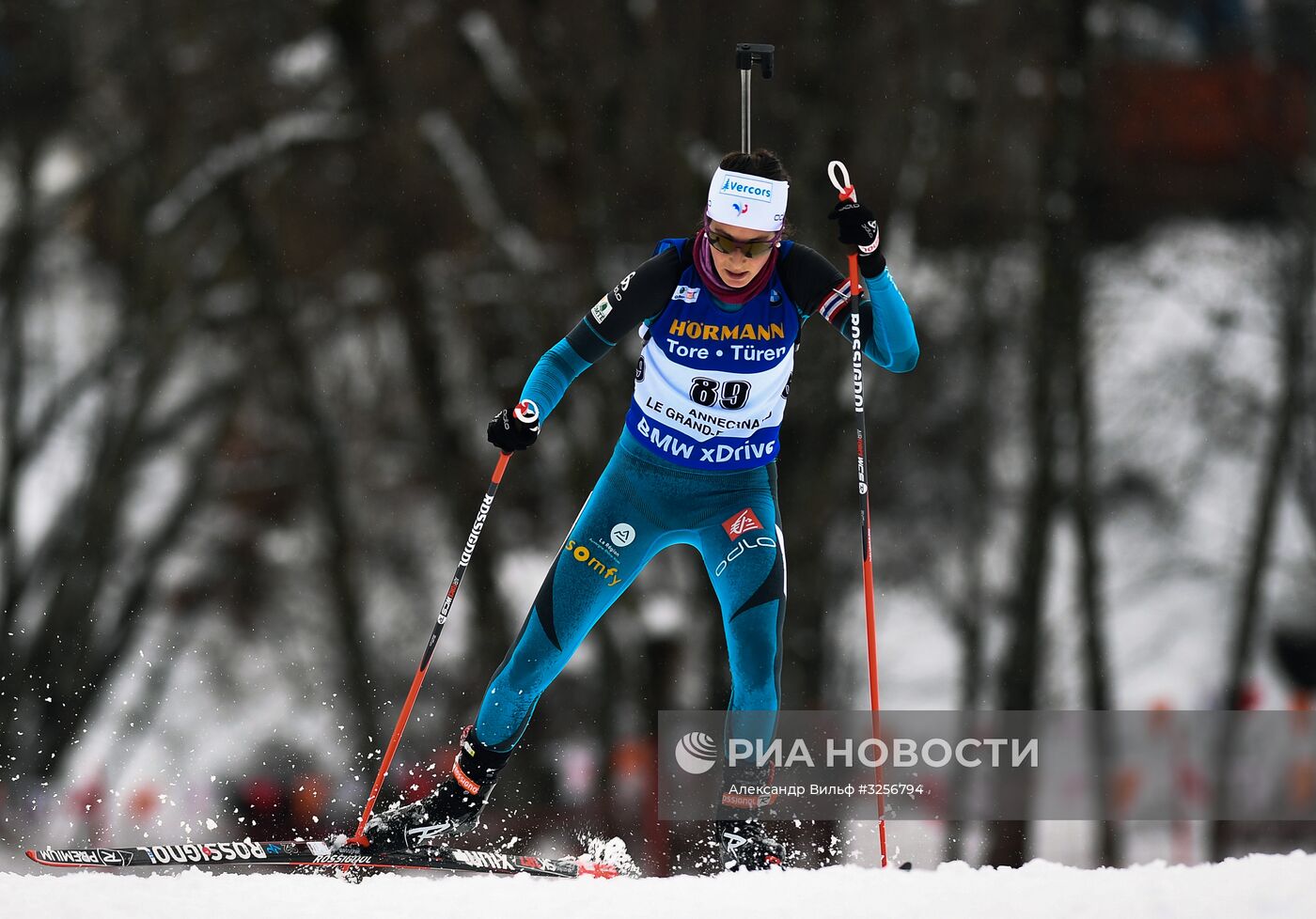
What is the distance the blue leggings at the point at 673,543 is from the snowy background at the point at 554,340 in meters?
6.37

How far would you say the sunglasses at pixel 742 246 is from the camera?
5512mm

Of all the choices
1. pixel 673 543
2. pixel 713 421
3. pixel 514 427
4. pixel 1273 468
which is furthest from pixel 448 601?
pixel 1273 468

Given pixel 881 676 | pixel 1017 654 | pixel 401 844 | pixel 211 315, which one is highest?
pixel 401 844

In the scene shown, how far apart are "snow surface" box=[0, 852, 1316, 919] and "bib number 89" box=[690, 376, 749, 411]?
1.79 m

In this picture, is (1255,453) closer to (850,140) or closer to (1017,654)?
(1017,654)

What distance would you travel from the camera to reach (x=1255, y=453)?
1563 cm

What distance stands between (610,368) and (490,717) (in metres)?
6.90

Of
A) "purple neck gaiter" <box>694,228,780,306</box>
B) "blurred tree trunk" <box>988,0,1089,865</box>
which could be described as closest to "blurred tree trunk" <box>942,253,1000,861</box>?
"blurred tree trunk" <box>988,0,1089,865</box>

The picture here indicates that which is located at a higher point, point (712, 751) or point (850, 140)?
point (850, 140)

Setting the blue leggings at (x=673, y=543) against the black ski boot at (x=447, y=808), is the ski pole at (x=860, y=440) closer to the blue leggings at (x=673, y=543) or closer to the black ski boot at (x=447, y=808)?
the blue leggings at (x=673, y=543)

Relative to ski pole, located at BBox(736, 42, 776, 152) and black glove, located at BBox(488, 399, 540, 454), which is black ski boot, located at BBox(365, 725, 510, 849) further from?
ski pole, located at BBox(736, 42, 776, 152)

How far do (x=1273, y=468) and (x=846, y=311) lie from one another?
10.6 metres

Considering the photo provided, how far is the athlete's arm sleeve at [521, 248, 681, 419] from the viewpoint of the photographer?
5645mm

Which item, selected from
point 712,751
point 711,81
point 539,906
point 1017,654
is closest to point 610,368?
point 711,81
